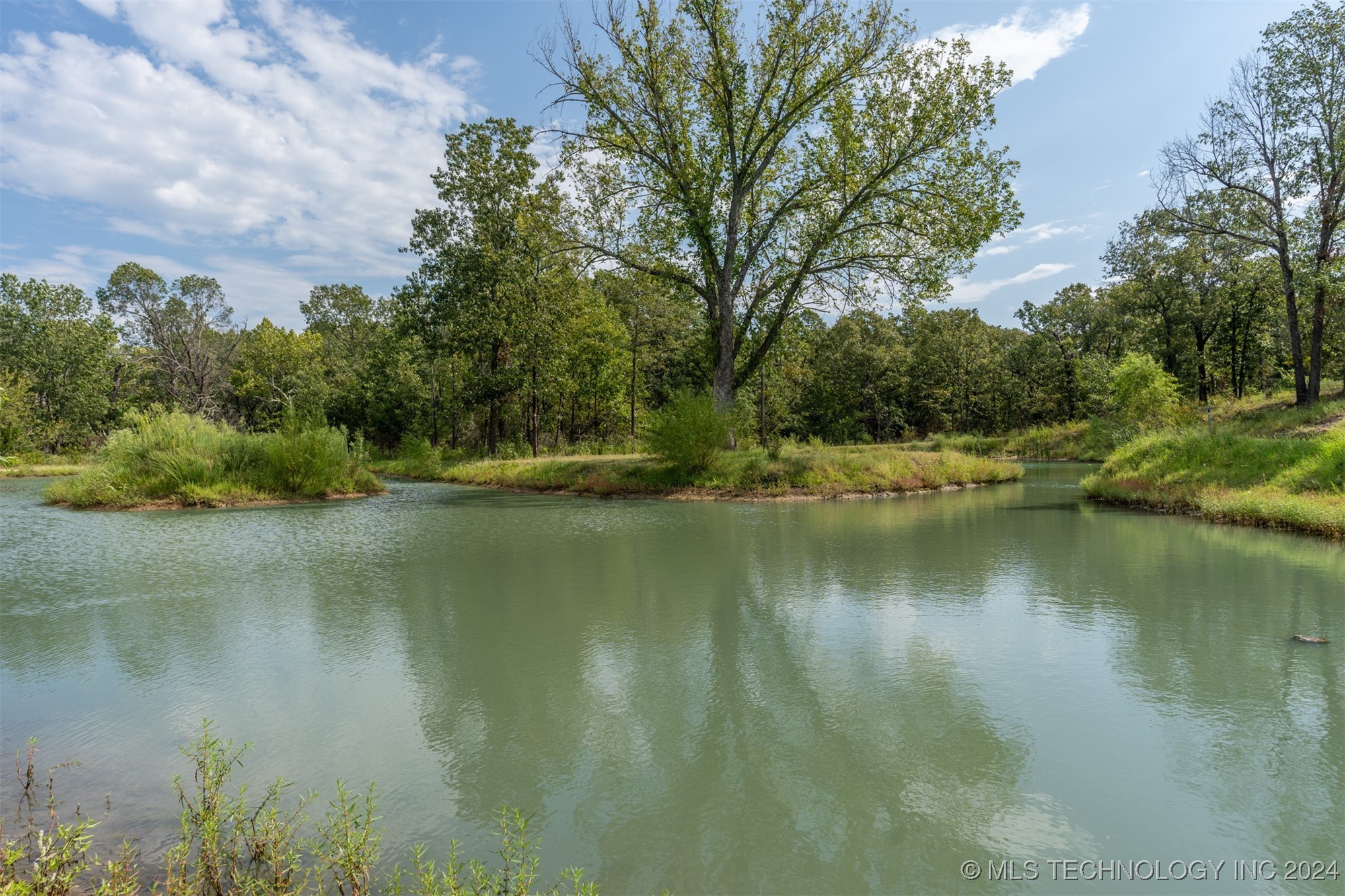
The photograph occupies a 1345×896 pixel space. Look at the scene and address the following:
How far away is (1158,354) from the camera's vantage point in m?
41.8

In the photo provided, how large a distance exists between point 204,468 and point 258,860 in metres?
19.2

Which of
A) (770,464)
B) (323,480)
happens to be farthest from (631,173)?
(323,480)

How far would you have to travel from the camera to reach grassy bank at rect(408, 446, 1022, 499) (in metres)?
20.1

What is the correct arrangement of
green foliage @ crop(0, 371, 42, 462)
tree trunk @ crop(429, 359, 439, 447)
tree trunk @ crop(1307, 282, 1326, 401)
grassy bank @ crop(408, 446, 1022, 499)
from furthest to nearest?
tree trunk @ crop(429, 359, 439, 447), green foliage @ crop(0, 371, 42, 462), tree trunk @ crop(1307, 282, 1326, 401), grassy bank @ crop(408, 446, 1022, 499)

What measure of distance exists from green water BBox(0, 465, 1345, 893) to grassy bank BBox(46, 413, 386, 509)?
26.0ft

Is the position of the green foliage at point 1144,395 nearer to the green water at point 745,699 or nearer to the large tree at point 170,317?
the green water at point 745,699

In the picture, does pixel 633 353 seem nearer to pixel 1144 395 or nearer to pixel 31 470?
pixel 1144 395

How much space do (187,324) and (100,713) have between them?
55364mm

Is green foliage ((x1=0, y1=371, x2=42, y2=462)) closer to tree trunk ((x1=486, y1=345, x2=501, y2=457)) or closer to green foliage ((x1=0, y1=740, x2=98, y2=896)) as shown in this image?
tree trunk ((x1=486, y1=345, x2=501, y2=457))

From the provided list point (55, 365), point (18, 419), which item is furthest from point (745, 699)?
point (55, 365)

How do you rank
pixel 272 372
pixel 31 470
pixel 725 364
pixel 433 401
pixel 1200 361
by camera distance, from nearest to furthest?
pixel 725 364, pixel 31 470, pixel 433 401, pixel 1200 361, pixel 272 372

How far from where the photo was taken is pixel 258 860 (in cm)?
289

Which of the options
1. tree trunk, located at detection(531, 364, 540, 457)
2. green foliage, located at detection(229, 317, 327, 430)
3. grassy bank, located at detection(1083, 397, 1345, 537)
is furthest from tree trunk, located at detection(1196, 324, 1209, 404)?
green foliage, located at detection(229, 317, 327, 430)

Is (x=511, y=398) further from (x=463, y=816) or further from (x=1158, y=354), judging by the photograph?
(x=1158, y=354)
